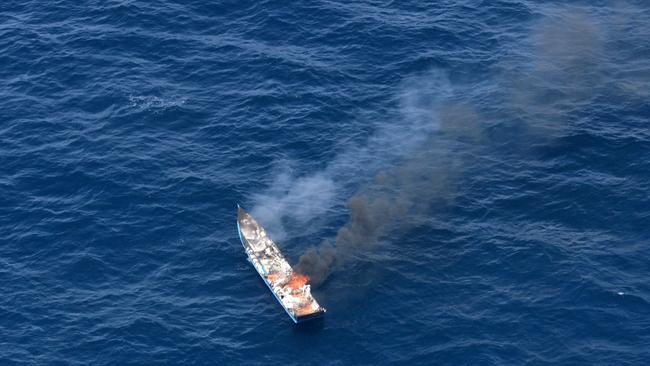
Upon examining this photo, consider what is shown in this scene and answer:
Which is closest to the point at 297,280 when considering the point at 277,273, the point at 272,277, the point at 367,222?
the point at 277,273

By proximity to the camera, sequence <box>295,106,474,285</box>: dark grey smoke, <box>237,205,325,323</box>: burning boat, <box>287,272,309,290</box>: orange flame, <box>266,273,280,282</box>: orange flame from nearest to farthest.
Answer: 1. <box>237,205,325,323</box>: burning boat
2. <box>287,272,309,290</box>: orange flame
3. <box>266,273,280,282</box>: orange flame
4. <box>295,106,474,285</box>: dark grey smoke

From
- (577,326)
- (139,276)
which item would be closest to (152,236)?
(139,276)

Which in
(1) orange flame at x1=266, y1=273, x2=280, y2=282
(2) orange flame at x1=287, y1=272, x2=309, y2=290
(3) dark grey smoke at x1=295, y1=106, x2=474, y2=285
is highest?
(3) dark grey smoke at x1=295, y1=106, x2=474, y2=285

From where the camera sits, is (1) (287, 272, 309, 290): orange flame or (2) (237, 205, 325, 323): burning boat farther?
(1) (287, 272, 309, 290): orange flame

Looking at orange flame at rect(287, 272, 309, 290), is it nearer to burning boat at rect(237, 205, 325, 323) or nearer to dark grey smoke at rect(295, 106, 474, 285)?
burning boat at rect(237, 205, 325, 323)

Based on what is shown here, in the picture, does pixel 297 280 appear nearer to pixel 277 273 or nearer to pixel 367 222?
pixel 277 273

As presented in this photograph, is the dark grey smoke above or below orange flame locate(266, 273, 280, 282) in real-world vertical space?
above

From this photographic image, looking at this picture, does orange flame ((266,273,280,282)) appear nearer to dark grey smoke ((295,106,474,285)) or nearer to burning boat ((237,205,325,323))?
burning boat ((237,205,325,323))

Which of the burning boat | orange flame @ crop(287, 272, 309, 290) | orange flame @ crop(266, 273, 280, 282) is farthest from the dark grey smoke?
orange flame @ crop(266, 273, 280, 282)

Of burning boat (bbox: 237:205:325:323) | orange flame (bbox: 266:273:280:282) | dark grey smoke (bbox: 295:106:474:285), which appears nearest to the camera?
burning boat (bbox: 237:205:325:323)
